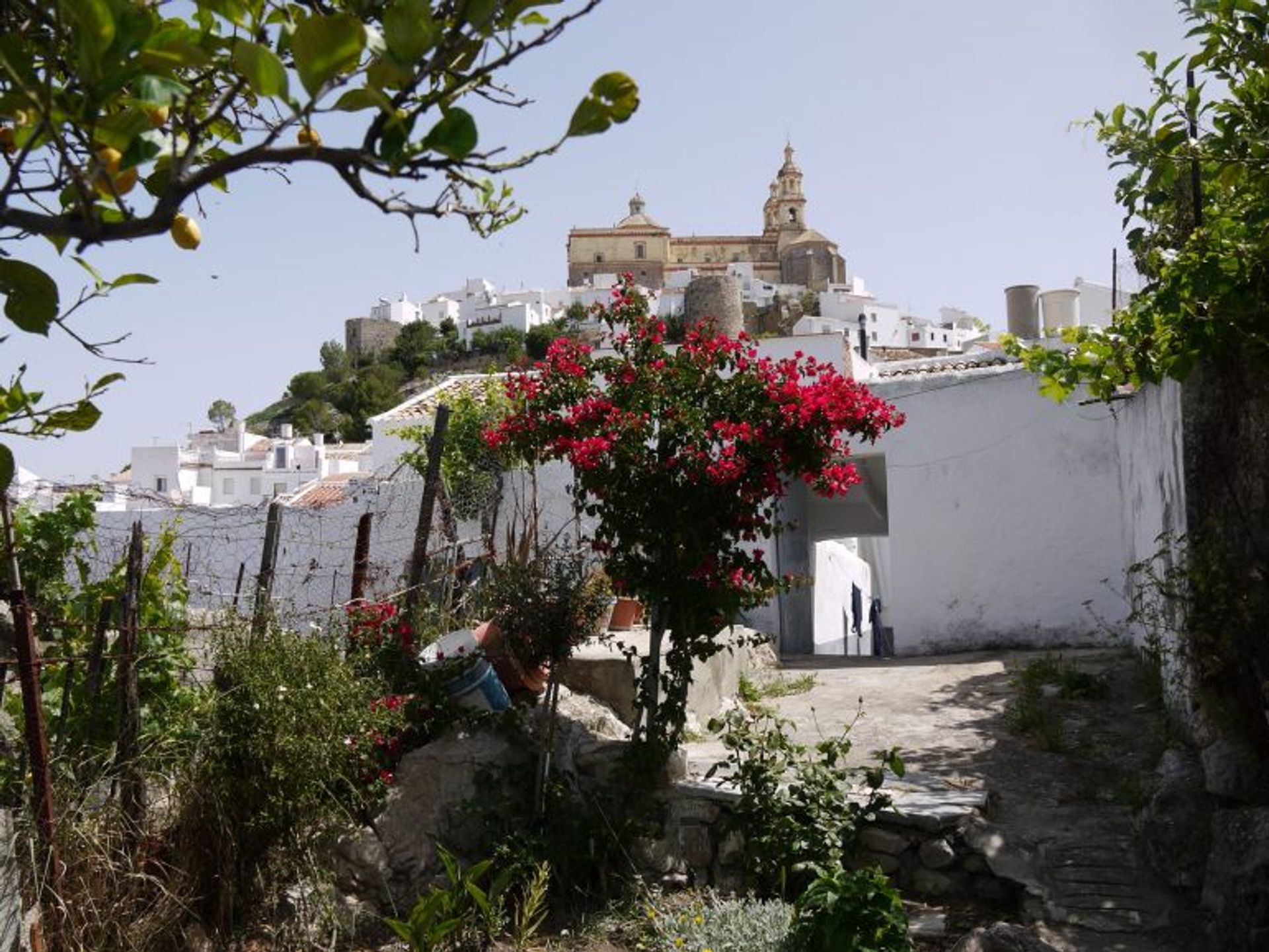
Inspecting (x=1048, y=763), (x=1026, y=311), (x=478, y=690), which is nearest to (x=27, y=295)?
(x=478, y=690)

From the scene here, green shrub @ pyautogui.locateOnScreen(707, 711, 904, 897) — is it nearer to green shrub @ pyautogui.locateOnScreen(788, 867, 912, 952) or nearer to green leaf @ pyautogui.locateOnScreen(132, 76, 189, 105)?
green shrub @ pyautogui.locateOnScreen(788, 867, 912, 952)

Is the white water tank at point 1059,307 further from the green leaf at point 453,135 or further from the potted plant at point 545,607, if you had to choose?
the green leaf at point 453,135

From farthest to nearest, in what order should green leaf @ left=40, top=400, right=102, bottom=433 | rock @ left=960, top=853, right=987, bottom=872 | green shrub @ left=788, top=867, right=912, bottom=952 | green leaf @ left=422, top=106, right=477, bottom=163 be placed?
rock @ left=960, top=853, right=987, bottom=872 < green shrub @ left=788, top=867, right=912, bottom=952 < green leaf @ left=40, top=400, right=102, bottom=433 < green leaf @ left=422, top=106, right=477, bottom=163

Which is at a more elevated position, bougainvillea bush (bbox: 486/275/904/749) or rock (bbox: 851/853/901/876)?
bougainvillea bush (bbox: 486/275/904/749)

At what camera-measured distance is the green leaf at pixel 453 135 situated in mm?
2102

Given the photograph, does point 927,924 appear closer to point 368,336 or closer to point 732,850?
point 732,850

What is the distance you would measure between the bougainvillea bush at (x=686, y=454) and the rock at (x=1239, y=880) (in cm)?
243

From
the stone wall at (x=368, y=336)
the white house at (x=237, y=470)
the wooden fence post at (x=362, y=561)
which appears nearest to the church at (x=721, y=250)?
the stone wall at (x=368, y=336)

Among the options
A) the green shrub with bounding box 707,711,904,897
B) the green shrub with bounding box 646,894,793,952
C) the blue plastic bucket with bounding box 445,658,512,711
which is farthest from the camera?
the blue plastic bucket with bounding box 445,658,512,711

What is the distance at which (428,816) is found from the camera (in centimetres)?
638

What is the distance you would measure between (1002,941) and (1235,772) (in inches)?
65.6

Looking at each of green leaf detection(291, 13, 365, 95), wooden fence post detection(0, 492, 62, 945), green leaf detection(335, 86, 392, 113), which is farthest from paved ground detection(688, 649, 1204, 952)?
green leaf detection(291, 13, 365, 95)

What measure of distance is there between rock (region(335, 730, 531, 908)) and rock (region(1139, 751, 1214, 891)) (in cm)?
324

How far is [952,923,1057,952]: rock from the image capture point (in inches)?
193
